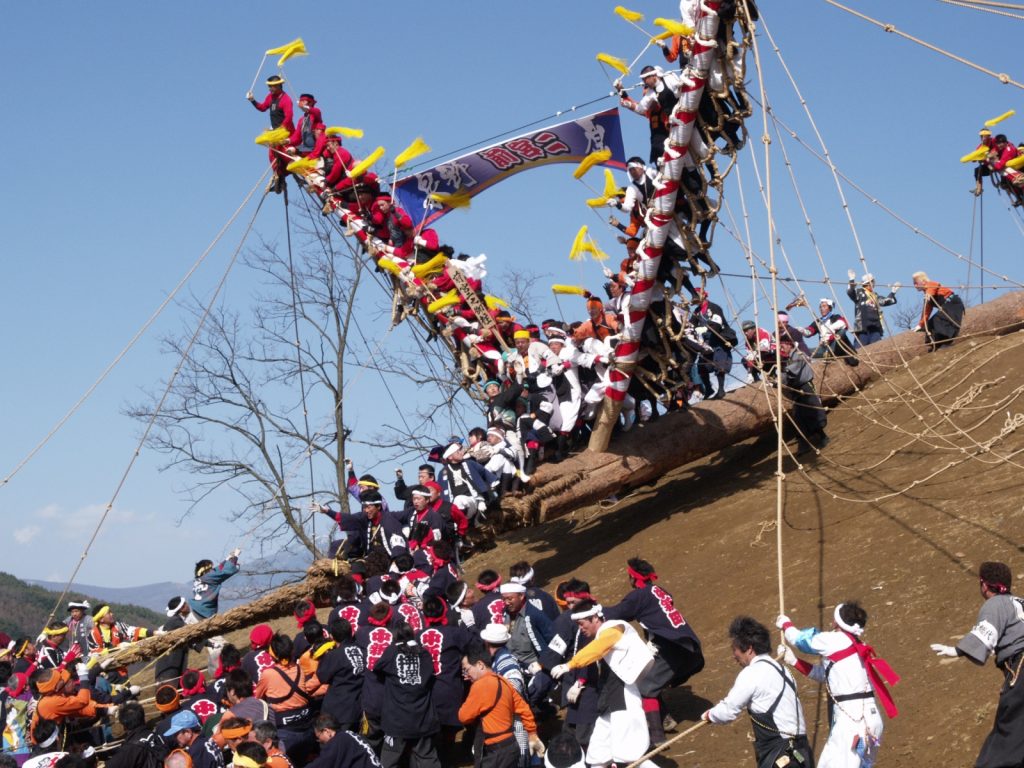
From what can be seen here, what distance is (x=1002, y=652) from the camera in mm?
6625

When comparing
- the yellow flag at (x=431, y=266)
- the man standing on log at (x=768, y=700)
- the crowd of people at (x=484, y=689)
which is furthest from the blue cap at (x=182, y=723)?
the yellow flag at (x=431, y=266)

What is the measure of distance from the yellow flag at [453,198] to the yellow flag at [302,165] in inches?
60.9

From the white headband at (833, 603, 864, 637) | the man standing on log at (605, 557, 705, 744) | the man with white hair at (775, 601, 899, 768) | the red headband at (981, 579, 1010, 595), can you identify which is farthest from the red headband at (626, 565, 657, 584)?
the red headband at (981, 579, 1010, 595)

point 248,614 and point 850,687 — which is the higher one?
point 248,614

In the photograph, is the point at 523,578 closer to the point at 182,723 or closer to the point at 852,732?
the point at 182,723

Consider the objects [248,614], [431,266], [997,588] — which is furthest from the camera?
[431,266]

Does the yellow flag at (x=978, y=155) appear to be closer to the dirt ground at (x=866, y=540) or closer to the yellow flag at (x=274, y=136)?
the dirt ground at (x=866, y=540)

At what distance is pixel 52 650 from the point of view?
11562 mm

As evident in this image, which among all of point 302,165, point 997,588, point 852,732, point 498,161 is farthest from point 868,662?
point 302,165

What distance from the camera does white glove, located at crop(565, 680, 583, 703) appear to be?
8133mm

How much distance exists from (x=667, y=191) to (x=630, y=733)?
5.91 m

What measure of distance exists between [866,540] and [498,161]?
6878 millimetres

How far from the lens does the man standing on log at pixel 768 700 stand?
6562 millimetres

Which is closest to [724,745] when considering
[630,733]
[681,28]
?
[630,733]
